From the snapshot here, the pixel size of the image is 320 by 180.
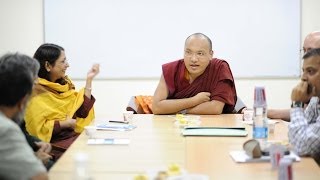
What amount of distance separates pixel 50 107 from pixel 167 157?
1.30 meters

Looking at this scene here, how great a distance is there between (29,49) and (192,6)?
1815 mm

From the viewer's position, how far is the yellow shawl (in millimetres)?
2795

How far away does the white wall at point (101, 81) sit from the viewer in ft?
15.0

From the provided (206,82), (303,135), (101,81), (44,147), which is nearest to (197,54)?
(206,82)

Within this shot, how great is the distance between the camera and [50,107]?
2.91 m

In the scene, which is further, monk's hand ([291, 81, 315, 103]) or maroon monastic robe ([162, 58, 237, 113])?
maroon monastic robe ([162, 58, 237, 113])

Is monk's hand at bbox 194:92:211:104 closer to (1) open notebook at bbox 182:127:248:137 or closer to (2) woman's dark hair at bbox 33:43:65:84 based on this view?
(1) open notebook at bbox 182:127:248:137

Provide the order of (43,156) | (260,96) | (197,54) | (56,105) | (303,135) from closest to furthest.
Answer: (303,135) < (260,96) < (43,156) < (56,105) < (197,54)

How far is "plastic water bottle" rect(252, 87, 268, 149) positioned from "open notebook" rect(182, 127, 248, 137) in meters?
0.13

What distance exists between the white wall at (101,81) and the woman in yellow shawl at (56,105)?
140cm

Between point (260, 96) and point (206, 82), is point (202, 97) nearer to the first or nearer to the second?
point (206, 82)

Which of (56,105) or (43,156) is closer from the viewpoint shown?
(43,156)

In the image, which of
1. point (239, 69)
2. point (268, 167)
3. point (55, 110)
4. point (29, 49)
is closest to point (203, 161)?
point (268, 167)

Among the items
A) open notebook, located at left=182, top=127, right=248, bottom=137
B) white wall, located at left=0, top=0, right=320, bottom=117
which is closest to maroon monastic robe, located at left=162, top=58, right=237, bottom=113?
open notebook, located at left=182, top=127, right=248, bottom=137
